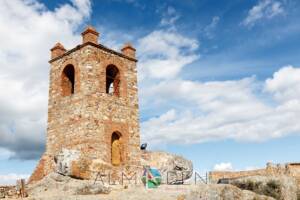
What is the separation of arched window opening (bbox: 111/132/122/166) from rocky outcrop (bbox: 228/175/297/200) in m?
6.65

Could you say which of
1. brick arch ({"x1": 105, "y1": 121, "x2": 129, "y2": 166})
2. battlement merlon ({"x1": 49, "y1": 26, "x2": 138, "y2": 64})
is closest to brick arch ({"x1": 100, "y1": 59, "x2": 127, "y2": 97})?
battlement merlon ({"x1": 49, "y1": 26, "x2": 138, "y2": 64})

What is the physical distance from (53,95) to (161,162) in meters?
7.46

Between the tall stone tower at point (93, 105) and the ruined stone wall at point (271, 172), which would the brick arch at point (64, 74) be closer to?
the tall stone tower at point (93, 105)

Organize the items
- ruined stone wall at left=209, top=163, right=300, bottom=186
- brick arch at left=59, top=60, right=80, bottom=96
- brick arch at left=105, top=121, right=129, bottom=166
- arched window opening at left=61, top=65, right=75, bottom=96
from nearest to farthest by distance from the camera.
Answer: brick arch at left=105, top=121, right=129, bottom=166 < brick arch at left=59, top=60, right=80, bottom=96 < arched window opening at left=61, top=65, right=75, bottom=96 < ruined stone wall at left=209, top=163, right=300, bottom=186

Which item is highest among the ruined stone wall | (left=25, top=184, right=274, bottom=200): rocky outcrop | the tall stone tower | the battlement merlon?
the battlement merlon

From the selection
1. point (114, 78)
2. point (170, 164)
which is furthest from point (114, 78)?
point (170, 164)

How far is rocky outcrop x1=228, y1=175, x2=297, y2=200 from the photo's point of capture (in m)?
19.6

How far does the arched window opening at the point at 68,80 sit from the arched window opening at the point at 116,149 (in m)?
3.83

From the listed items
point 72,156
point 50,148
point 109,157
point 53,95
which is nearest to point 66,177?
point 72,156

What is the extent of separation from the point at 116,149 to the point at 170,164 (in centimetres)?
330

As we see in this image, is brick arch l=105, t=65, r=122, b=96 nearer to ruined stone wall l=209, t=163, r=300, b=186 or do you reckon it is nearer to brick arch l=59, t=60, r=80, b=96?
brick arch l=59, t=60, r=80, b=96

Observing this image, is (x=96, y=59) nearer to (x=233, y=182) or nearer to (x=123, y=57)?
(x=123, y=57)

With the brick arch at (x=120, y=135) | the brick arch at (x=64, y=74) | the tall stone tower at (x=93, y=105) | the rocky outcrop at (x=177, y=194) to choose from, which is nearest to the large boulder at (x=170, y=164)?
the tall stone tower at (x=93, y=105)

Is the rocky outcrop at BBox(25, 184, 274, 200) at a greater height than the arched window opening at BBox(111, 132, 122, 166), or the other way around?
the arched window opening at BBox(111, 132, 122, 166)
